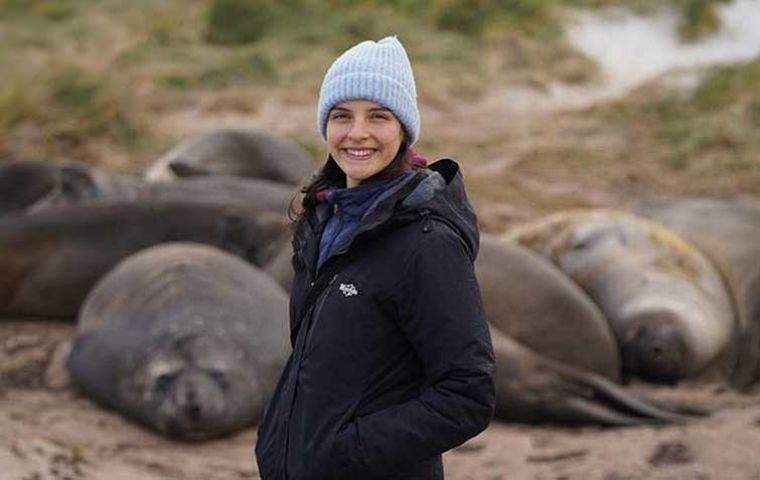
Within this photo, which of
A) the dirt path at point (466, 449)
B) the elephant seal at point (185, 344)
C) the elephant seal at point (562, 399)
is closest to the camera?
the dirt path at point (466, 449)

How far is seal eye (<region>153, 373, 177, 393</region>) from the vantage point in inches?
192

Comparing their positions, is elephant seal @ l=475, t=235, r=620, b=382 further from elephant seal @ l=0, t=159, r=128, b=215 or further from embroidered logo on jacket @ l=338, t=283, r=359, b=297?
embroidered logo on jacket @ l=338, t=283, r=359, b=297

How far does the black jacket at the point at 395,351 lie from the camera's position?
7.64 feet

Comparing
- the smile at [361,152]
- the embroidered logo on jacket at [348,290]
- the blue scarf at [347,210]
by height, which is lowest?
the embroidered logo on jacket at [348,290]

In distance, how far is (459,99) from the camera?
11.5m

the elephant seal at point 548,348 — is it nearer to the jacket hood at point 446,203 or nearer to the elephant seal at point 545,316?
the elephant seal at point 545,316

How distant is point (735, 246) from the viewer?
635cm

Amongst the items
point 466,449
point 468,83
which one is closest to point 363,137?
point 466,449

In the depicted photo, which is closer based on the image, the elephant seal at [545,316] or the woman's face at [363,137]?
the woman's face at [363,137]

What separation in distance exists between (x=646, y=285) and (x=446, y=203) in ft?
11.9

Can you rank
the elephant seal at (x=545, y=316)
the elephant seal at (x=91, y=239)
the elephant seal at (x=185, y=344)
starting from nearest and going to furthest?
the elephant seal at (x=185, y=344) < the elephant seal at (x=545, y=316) < the elephant seal at (x=91, y=239)

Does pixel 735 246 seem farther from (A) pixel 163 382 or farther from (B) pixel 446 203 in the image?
(B) pixel 446 203

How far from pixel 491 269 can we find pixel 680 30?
28.0ft

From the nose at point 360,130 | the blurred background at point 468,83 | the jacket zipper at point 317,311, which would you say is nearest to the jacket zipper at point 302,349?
the jacket zipper at point 317,311
